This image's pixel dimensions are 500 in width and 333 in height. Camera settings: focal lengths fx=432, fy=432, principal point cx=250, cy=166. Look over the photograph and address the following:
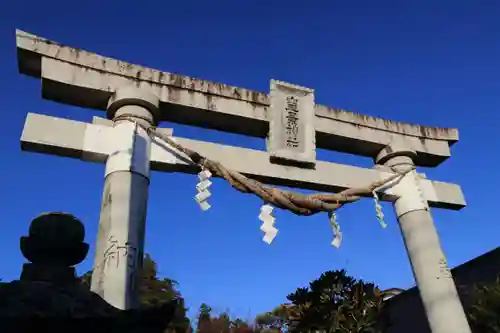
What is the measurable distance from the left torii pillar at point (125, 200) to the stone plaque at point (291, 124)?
1.81m

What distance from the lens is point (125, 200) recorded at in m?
4.88

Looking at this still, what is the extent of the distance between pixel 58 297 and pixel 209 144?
14.8 ft

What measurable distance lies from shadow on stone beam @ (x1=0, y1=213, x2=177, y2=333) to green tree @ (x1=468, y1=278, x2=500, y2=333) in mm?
8638

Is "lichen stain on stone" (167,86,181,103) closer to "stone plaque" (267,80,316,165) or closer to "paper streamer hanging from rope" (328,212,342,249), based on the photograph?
"stone plaque" (267,80,316,165)

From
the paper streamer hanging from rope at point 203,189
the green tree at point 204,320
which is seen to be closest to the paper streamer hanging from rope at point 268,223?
the paper streamer hanging from rope at point 203,189

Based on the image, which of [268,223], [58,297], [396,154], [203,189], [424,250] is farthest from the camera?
[396,154]

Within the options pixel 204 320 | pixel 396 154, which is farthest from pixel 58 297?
Result: pixel 204 320

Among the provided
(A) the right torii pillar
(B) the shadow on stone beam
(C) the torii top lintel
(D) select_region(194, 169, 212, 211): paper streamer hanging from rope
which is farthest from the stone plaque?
(B) the shadow on stone beam

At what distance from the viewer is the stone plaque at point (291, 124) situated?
6.53 metres

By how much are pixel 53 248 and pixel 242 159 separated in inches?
174

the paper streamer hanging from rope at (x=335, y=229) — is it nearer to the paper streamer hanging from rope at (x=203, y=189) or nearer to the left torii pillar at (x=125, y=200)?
the paper streamer hanging from rope at (x=203, y=189)

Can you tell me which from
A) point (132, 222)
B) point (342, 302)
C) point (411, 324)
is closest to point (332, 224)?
point (132, 222)

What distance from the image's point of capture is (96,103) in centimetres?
591

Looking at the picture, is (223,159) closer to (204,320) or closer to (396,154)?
(396,154)
